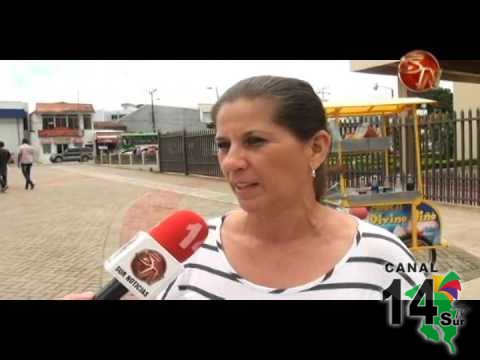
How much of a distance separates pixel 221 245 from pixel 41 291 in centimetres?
384

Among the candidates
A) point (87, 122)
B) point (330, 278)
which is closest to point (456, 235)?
point (330, 278)

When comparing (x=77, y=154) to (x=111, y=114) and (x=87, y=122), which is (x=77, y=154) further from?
(x=111, y=114)

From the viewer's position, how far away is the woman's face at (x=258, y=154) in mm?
1111

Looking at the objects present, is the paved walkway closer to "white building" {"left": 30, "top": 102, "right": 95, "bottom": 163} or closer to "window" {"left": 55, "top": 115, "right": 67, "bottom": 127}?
"white building" {"left": 30, "top": 102, "right": 95, "bottom": 163}

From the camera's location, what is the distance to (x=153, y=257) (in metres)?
1.21

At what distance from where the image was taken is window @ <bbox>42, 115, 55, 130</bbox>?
48.2 meters

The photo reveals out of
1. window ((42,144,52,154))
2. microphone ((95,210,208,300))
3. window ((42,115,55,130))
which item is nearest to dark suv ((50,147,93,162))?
window ((42,144,52,154))

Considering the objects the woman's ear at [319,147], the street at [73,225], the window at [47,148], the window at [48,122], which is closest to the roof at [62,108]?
the window at [48,122]

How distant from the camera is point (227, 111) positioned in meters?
1.16

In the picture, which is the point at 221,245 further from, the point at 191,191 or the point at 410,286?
the point at 191,191

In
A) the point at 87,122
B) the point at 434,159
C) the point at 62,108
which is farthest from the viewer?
the point at 87,122

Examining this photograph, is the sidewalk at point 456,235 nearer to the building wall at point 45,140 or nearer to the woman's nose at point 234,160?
the woman's nose at point 234,160
